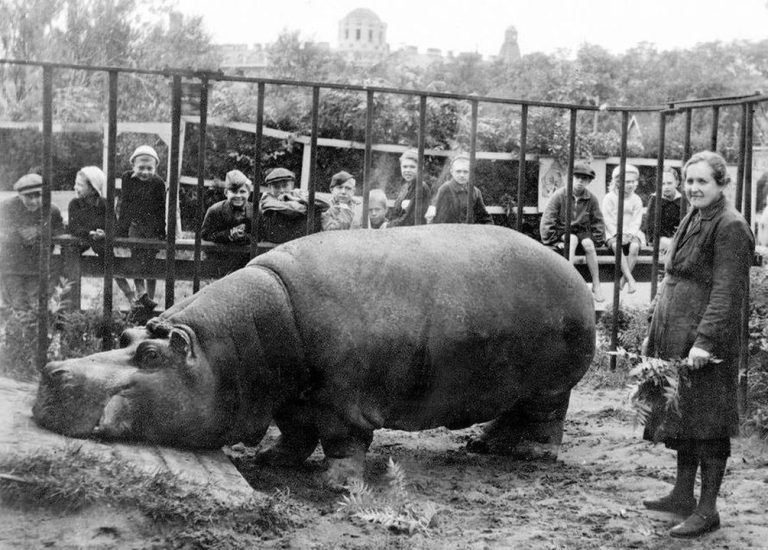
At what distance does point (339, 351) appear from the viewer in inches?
181

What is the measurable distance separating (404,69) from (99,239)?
13.1m

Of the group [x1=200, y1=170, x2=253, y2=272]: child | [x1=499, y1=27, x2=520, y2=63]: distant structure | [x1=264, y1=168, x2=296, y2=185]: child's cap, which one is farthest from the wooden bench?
[x1=499, y1=27, x2=520, y2=63]: distant structure

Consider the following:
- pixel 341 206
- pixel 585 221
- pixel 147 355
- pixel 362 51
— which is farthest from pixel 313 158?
pixel 362 51

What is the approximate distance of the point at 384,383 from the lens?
15.6 ft

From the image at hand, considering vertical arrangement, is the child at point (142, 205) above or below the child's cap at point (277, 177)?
below

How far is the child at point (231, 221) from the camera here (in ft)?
21.9

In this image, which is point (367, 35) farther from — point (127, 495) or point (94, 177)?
point (127, 495)

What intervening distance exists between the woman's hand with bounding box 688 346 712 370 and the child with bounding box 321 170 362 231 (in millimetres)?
3414

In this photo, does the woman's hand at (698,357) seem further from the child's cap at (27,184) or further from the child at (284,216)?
the child's cap at (27,184)

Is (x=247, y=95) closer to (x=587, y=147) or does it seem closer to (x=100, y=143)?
(x=100, y=143)

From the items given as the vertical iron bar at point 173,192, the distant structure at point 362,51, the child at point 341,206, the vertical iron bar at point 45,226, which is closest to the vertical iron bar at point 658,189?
the child at point 341,206

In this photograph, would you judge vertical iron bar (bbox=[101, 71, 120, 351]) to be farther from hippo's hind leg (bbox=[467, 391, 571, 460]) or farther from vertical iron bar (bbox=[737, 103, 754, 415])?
vertical iron bar (bbox=[737, 103, 754, 415])

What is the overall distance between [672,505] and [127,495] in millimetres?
2663

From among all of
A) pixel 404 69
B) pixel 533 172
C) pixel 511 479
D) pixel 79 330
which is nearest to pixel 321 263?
pixel 511 479
